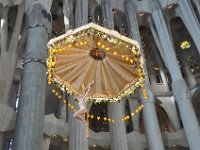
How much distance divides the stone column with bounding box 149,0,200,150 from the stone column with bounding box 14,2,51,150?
778 centimetres

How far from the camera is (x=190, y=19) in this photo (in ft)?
52.2

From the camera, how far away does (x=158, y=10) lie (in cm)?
1761

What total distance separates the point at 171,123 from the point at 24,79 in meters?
11.4

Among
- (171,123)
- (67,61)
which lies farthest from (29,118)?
(171,123)

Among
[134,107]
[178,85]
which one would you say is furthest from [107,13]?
[134,107]

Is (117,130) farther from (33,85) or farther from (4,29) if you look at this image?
(4,29)

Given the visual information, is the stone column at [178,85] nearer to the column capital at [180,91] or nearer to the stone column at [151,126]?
the column capital at [180,91]

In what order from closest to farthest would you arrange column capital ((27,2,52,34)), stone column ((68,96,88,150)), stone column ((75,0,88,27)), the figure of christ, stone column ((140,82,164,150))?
the figure of christ → stone column ((68,96,88,150)) → column capital ((27,2,52,34)) → stone column ((140,82,164,150)) → stone column ((75,0,88,27))

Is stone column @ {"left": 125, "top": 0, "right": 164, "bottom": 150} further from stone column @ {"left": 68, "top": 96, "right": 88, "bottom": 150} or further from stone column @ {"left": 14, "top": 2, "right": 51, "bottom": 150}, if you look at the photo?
stone column @ {"left": 14, "top": 2, "right": 51, "bottom": 150}

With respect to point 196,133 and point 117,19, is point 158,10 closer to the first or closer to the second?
point 117,19

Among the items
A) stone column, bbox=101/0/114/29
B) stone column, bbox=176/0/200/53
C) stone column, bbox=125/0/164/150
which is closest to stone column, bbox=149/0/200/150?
stone column, bbox=176/0/200/53

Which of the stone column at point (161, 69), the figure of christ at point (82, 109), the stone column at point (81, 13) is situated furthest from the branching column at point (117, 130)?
the stone column at point (161, 69)

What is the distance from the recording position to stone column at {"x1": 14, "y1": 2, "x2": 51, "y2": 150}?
8367mm

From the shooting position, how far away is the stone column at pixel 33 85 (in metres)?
8.37
